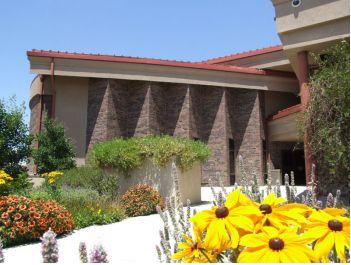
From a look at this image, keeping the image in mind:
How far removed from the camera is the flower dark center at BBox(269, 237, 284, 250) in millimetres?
1143

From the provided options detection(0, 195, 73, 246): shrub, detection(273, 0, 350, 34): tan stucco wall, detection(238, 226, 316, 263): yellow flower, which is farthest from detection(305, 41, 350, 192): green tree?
detection(238, 226, 316, 263): yellow flower

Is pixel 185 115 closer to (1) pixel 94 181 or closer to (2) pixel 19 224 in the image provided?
(1) pixel 94 181

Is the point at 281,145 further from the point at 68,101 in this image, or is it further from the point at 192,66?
the point at 68,101

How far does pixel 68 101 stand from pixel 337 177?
14.9 m

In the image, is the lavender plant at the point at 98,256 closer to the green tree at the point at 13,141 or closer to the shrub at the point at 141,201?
the shrub at the point at 141,201

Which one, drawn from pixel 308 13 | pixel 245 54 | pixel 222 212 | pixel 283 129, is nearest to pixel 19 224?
pixel 222 212

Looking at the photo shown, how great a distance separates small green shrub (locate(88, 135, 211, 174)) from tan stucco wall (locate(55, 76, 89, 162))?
6267 millimetres

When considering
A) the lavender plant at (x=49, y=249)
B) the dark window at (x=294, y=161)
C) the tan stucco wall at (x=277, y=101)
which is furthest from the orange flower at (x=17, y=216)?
the dark window at (x=294, y=161)

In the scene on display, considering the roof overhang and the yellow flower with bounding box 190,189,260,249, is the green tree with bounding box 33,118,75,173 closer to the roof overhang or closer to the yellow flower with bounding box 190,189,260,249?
→ the roof overhang

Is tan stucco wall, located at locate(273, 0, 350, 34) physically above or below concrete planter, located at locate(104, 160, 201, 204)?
above

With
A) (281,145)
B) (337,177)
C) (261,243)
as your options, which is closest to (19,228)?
(261,243)

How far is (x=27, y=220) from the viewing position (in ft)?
28.3

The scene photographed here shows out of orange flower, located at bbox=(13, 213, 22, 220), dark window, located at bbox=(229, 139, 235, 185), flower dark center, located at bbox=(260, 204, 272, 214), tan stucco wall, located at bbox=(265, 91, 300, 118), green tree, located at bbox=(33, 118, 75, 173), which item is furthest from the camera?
tan stucco wall, located at bbox=(265, 91, 300, 118)

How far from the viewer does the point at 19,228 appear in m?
8.33
